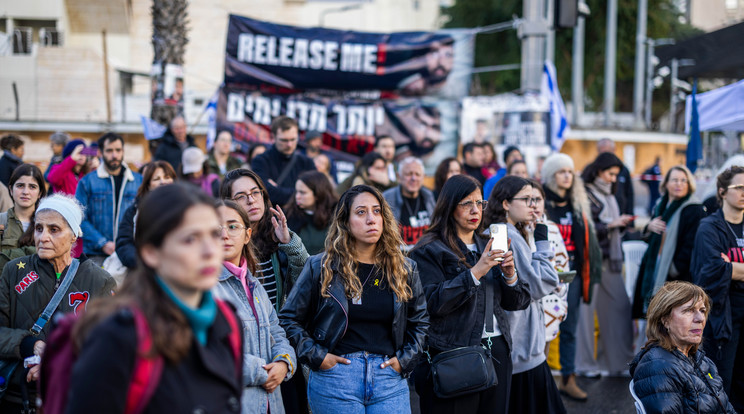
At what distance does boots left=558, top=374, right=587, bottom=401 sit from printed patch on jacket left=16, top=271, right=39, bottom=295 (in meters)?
4.88

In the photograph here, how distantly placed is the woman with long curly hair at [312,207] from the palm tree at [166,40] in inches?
232

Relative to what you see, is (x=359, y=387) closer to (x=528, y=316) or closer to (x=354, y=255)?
(x=354, y=255)

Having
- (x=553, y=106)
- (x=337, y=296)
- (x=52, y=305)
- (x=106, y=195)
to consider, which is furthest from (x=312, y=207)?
(x=553, y=106)

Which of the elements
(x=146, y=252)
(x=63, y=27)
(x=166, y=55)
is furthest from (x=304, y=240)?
(x=63, y=27)

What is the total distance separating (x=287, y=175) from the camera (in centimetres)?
725

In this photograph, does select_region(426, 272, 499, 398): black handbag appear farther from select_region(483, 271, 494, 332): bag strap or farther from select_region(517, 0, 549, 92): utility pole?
select_region(517, 0, 549, 92): utility pole

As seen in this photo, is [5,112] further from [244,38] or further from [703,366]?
[703,366]

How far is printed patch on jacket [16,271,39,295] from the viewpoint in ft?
12.6

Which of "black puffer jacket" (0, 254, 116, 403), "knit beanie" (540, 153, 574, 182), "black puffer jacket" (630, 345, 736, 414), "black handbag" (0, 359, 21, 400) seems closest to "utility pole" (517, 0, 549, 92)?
"knit beanie" (540, 153, 574, 182)

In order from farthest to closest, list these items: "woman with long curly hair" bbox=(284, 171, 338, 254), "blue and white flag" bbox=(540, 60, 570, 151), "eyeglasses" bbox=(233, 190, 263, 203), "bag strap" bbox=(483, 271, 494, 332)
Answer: "blue and white flag" bbox=(540, 60, 570, 151)
"woman with long curly hair" bbox=(284, 171, 338, 254)
"eyeglasses" bbox=(233, 190, 263, 203)
"bag strap" bbox=(483, 271, 494, 332)

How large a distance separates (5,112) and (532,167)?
38.2ft

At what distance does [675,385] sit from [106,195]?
17.7 feet

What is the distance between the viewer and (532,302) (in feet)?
16.6

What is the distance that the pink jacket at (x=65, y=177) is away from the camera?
757 centimetres
